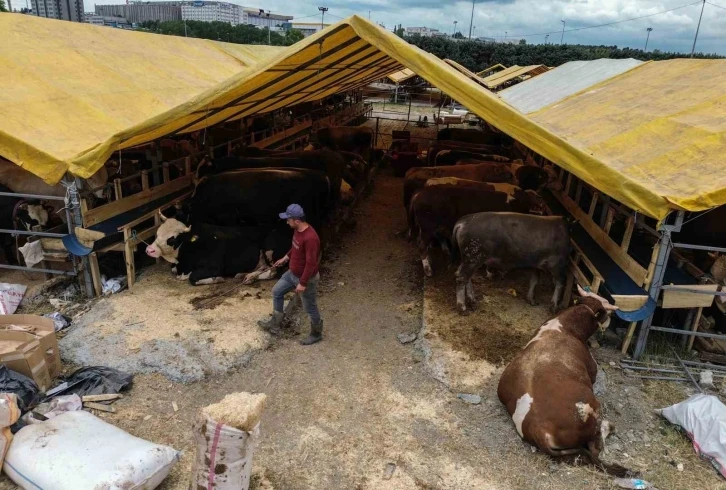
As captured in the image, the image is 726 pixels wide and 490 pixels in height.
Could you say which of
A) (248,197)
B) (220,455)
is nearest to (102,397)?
(220,455)

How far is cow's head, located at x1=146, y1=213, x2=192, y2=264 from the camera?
8258mm

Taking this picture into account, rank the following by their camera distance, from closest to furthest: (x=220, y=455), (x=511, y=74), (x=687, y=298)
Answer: (x=220, y=455) < (x=687, y=298) < (x=511, y=74)

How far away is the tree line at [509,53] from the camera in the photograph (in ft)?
183

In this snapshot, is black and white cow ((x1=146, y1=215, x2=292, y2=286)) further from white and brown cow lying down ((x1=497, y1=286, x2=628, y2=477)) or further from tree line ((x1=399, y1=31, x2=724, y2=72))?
tree line ((x1=399, y1=31, x2=724, y2=72))

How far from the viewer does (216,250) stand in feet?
28.1

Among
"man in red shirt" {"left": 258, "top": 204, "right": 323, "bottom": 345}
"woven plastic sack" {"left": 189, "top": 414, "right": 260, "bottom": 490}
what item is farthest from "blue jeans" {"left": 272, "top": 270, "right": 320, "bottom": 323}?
"woven plastic sack" {"left": 189, "top": 414, "right": 260, "bottom": 490}

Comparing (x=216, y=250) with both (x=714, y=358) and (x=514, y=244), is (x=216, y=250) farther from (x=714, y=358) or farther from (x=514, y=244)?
(x=714, y=358)

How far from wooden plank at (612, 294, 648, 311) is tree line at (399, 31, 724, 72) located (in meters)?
53.3

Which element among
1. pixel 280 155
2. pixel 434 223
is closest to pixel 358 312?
pixel 434 223

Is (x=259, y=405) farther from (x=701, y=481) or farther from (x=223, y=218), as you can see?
(x=223, y=218)

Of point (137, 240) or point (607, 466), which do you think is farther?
point (137, 240)

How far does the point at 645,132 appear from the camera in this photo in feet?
25.0

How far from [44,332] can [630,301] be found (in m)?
6.73

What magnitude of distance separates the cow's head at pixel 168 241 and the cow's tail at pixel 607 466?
6.59 metres
